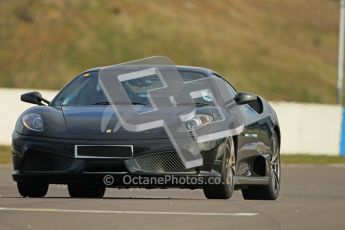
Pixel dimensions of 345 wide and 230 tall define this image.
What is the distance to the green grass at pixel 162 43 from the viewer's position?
55.9m

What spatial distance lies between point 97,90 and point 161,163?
1.50 metres

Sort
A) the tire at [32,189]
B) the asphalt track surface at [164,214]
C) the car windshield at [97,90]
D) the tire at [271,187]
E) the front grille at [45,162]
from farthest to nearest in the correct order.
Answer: the tire at [271,187], the car windshield at [97,90], the tire at [32,189], the front grille at [45,162], the asphalt track surface at [164,214]

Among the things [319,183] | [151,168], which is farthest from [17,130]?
[319,183]

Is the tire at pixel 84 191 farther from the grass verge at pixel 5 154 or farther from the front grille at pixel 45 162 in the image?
the grass verge at pixel 5 154

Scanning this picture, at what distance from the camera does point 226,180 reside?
1045 cm

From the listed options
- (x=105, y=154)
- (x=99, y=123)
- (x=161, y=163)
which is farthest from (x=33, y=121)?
(x=161, y=163)

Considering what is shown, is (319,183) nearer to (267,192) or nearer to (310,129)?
(267,192)

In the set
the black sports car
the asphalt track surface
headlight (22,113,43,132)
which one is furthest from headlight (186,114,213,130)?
headlight (22,113,43,132)

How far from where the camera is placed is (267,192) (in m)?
11.9

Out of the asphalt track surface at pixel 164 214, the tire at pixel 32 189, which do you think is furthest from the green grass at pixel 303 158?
the asphalt track surface at pixel 164 214

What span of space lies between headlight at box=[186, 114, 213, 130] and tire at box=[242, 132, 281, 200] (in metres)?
1.65

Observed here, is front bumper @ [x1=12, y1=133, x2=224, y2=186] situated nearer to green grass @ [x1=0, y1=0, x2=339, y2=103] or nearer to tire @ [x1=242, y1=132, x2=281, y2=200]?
tire @ [x1=242, y1=132, x2=281, y2=200]

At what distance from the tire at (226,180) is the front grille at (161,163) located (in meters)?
0.35

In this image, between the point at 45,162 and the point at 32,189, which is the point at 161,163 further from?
the point at 32,189
